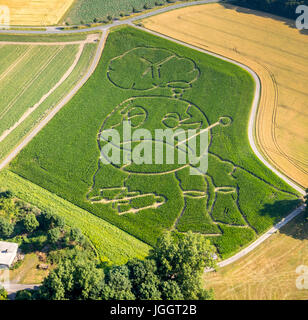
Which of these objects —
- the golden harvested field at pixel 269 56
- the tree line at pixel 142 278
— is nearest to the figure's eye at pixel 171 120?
the golden harvested field at pixel 269 56

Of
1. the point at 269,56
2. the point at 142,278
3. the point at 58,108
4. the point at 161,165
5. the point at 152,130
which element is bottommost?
the point at 142,278

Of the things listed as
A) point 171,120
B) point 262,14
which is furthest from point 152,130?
point 262,14

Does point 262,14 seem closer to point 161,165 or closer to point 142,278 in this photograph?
point 161,165

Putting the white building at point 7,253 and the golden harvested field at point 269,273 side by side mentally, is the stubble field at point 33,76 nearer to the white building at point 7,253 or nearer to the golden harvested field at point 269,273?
the white building at point 7,253

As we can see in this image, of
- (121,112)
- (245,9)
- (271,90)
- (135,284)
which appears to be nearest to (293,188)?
(271,90)

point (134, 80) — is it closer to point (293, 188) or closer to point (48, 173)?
point (48, 173)

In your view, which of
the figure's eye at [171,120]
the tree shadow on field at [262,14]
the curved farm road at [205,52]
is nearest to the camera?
the curved farm road at [205,52]
